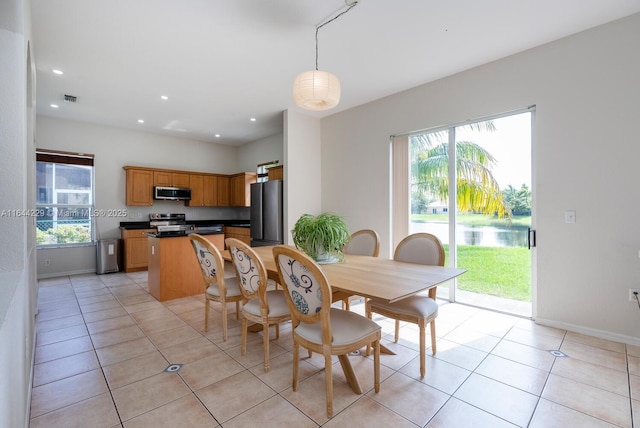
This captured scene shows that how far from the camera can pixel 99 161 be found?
5559 mm

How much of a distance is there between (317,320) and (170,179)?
5.63 meters

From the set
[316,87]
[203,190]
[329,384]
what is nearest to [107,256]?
[203,190]

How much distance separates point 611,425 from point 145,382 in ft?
9.24

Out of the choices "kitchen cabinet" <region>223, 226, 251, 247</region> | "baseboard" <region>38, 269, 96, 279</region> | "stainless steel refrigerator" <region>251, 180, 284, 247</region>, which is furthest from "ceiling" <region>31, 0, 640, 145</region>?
"baseboard" <region>38, 269, 96, 279</region>

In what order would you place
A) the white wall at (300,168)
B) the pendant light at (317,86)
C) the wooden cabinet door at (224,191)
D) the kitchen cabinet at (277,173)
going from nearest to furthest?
the pendant light at (317,86) < the white wall at (300,168) < the kitchen cabinet at (277,173) < the wooden cabinet door at (224,191)

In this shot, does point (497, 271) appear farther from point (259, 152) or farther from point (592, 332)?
point (259, 152)

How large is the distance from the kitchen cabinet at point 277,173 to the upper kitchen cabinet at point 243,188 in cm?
121

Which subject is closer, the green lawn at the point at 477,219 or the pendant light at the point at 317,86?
the pendant light at the point at 317,86

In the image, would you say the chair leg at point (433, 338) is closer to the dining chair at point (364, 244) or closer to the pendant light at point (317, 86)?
the dining chair at point (364, 244)

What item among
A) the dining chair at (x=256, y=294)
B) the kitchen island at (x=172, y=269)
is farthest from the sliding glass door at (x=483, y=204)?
the kitchen island at (x=172, y=269)

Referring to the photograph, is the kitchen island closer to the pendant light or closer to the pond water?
the pendant light

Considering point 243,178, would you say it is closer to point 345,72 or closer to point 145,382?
point 345,72

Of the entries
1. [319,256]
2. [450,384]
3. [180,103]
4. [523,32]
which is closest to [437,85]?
[523,32]

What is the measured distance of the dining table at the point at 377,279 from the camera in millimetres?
1654
